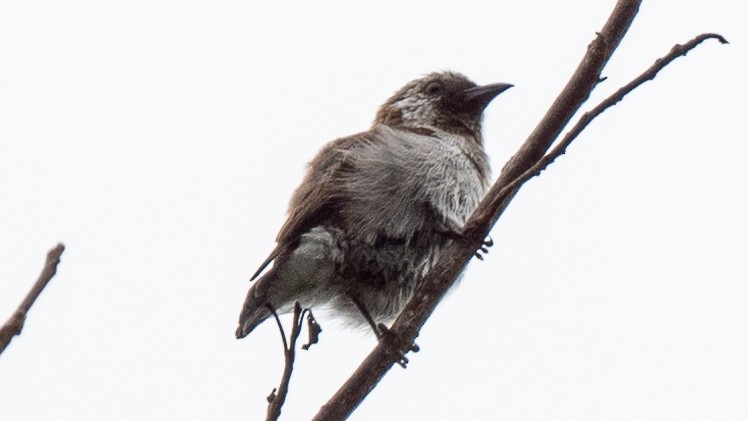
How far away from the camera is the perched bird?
194 inches

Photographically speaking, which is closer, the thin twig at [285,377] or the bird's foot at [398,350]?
the thin twig at [285,377]

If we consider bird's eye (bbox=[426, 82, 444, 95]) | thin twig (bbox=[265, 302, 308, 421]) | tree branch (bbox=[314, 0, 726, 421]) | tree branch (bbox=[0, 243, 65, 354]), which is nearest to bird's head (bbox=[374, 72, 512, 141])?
bird's eye (bbox=[426, 82, 444, 95])

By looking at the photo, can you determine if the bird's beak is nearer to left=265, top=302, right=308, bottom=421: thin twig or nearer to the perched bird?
the perched bird

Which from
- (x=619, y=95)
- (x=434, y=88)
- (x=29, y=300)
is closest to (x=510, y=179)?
(x=619, y=95)

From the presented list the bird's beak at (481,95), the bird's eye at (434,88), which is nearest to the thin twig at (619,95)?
the bird's beak at (481,95)

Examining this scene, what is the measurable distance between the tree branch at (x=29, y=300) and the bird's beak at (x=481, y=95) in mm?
4422

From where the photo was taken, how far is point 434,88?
6.79 meters

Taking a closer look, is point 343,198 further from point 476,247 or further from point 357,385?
point 357,385

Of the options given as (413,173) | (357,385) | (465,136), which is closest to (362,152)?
(413,173)

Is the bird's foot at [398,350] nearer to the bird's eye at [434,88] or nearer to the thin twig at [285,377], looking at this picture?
the thin twig at [285,377]

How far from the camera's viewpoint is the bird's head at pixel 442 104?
6445 millimetres

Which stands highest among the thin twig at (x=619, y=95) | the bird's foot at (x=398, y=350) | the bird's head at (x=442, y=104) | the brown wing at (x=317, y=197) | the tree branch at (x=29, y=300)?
the bird's head at (x=442, y=104)

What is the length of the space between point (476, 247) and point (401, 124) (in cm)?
269

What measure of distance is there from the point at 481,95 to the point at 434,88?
317 millimetres
